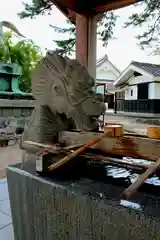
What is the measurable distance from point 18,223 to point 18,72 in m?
4.50

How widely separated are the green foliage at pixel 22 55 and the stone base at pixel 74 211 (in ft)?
14.8

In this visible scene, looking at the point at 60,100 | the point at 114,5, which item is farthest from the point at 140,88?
the point at 60,100

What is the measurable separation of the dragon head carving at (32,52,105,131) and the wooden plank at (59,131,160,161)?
12 centimetres

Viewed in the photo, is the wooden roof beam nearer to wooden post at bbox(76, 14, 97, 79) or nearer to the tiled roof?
wooden post at bbox(76, 14, 97, 79)

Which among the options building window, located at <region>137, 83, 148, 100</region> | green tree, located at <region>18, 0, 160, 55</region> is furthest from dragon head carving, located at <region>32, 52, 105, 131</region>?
building window, located at <region>137, 83, 148, 100</region>

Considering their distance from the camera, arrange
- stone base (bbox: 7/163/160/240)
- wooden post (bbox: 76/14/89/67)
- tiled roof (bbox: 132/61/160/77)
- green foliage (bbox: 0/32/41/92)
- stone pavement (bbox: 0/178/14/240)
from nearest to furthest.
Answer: stone base (bbox: 7/163/160/240) → stone pavement (bbox: 0/178/14/240) → wooden post (bbox: 76/14/89/67) → green foliage (bbox: 0/32/41/92) → tiled roof (bbox: 132/61/160/77)

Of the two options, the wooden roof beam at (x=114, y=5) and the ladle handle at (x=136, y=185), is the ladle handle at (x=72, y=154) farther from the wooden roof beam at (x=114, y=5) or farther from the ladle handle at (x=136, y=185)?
the wooden roof beam at (x=114, y=5)

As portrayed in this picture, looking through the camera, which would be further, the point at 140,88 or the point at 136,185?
the point at 140,88

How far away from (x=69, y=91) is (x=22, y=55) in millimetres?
4755

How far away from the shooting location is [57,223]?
1050 mm

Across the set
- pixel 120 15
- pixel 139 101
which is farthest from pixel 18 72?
pixel 139 101

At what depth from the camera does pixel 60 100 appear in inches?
53.1

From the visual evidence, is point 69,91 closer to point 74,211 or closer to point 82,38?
point 74,211

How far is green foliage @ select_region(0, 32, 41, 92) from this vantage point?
5.41 metres
